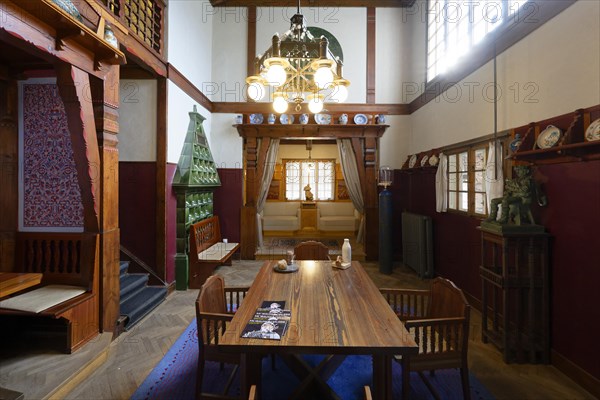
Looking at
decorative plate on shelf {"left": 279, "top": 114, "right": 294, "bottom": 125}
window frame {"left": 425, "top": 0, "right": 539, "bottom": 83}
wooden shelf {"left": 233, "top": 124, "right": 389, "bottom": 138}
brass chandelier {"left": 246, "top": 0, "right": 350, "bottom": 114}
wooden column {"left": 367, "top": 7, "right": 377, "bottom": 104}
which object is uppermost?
wooden column {"left": 367, "top": 7, "right": 377, "bottom": 104}

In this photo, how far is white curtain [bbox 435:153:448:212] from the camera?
14.7 ft

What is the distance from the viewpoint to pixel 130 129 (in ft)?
13.7

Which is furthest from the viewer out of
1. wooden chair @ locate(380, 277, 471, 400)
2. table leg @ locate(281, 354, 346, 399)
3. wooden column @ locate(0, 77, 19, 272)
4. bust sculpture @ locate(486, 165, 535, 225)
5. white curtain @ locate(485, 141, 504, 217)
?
white curtain @ locate(485, 141, 504, 217)

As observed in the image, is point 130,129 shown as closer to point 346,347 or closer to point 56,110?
point 56,110

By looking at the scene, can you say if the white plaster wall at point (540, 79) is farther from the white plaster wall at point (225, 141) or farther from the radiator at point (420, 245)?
the white plaster wall at point (225, 141)

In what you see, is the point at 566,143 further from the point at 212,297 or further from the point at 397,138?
the point at 397,138

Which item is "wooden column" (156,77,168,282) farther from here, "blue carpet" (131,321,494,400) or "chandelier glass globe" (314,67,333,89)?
"chandelier glass globe" (314,67,333,89)

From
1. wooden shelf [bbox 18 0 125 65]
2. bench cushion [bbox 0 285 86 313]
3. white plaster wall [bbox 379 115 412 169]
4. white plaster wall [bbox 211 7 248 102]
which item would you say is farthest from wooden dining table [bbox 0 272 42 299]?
white plaster wall [bbox 379 115 412 169]

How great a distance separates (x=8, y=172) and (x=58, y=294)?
1.40m

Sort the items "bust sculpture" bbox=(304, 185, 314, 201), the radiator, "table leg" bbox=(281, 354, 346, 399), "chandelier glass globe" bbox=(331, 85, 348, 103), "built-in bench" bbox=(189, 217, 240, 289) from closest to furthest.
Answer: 1. "table leg" bbox=(281, 354, 346, 399)
2. "chandelier glass globe" bbox=(331, 85, 348, 103)
3. "built-in bench" bbox=(189, 217, 240, 289)
4. the radiator
5. "bust sculpture" bbox=(304, 185, 314, 201)

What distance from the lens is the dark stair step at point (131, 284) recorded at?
358 cm

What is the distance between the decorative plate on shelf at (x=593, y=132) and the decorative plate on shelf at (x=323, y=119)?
4167 millimetres

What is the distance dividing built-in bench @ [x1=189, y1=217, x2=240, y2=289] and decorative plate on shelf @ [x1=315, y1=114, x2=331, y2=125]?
9.19ft

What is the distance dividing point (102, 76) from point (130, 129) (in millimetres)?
1542
